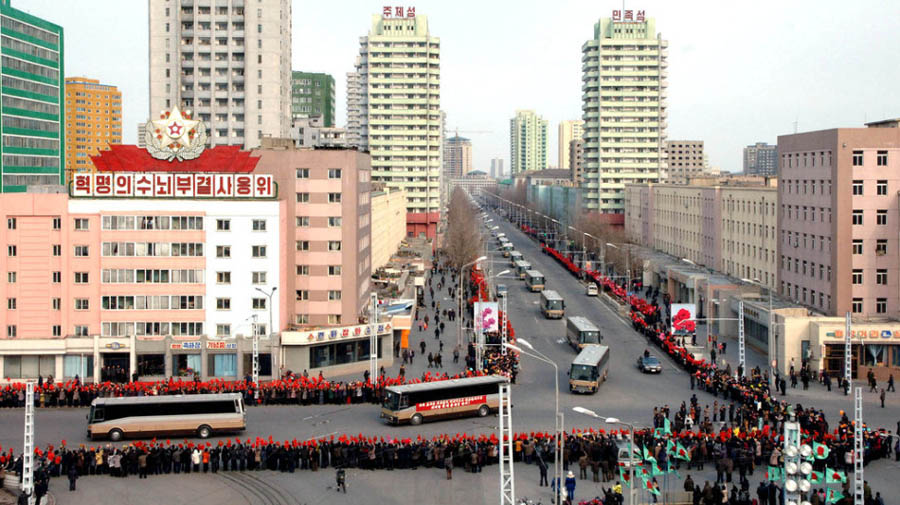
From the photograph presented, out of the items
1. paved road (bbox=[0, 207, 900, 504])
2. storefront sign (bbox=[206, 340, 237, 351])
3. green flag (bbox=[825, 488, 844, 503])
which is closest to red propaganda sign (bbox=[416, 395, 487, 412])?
paved road (bbox=[0, 207, 900, 504])

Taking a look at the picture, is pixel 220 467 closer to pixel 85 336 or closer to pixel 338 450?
pixel 338 450

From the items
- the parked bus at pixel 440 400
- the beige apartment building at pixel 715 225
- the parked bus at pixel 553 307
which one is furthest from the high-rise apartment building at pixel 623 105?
the parked bus at pixel 440 400

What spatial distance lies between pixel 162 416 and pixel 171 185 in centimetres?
1977

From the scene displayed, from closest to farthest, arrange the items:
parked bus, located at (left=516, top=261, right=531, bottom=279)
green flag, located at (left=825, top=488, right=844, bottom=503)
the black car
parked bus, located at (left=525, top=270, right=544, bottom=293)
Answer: green flag, located at (left=825, top=488, right=844, bottom=503)
the black car
parked bus, located at (left=525, top=270, right=544, bottom=293)
parked bus, located at (left=516, top=261, right=531, bottom=279)

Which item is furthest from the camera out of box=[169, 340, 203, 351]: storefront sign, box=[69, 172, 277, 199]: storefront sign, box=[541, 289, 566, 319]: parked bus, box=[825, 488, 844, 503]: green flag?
box=[541, 289, 566, 319]: parked bus

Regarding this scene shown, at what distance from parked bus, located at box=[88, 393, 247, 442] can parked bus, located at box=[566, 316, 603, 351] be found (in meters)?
29.4

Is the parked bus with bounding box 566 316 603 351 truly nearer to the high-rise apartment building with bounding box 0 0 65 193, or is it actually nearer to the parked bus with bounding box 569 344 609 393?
the parked bus with bounding box 569 344 609 393

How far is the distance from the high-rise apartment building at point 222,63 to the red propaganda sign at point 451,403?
234ft

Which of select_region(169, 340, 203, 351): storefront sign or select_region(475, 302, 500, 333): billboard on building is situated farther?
select_region(169, 340, 203, 351): storefront sign

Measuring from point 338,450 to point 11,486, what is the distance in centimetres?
1219

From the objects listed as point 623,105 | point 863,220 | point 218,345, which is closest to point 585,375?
point 218,345

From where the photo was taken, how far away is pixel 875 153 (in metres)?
67.9

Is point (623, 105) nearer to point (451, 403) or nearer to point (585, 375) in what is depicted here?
point (585, 375)

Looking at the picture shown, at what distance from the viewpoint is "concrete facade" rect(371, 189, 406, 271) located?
99125 mm
